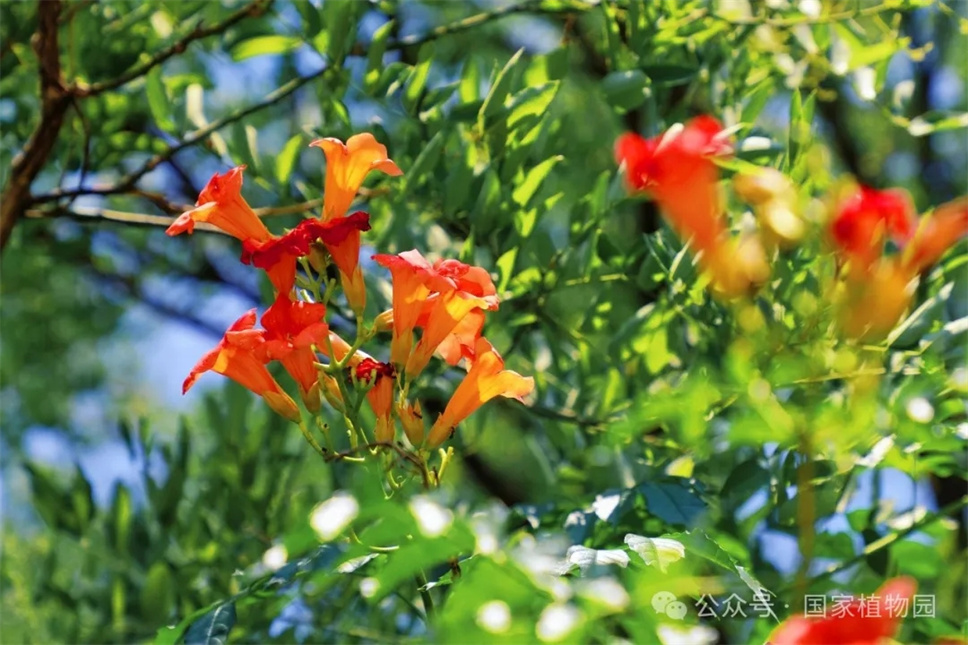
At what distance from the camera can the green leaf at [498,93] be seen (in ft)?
5.59

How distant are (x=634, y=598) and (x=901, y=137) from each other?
403cm

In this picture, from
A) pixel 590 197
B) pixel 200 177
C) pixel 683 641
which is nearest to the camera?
pixel 683 641

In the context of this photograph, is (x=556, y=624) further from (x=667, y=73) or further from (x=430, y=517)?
(x=667, y=73)

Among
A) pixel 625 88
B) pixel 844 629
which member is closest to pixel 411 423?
pixel 844 629

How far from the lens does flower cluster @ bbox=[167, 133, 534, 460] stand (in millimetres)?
1215

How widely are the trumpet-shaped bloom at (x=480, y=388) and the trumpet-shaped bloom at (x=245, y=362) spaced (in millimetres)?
176

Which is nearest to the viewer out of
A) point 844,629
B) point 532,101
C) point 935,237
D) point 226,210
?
point 844,629

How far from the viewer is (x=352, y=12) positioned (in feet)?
5.96

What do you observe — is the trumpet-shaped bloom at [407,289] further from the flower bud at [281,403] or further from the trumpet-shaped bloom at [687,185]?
the trumpet-shaped bloom at [687,185]

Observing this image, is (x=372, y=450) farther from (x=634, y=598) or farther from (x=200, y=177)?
(x=200, y=177)

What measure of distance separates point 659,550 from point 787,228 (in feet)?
1.01

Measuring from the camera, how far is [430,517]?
0.82 metres

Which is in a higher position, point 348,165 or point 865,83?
point 348,165

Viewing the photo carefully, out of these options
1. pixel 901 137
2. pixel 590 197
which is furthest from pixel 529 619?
pixel 901 137
